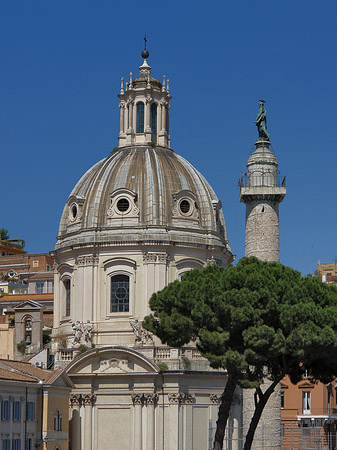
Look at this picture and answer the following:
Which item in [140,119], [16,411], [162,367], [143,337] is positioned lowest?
[16,411]

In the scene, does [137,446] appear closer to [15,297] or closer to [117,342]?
[117,342]

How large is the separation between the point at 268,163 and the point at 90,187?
13.3 meters

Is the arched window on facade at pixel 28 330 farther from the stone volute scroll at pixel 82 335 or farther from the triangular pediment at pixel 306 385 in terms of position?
the triangular pediment at pixel 306 385

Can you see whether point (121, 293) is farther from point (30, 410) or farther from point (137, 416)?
point (30, 410)

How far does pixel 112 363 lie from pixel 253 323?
18176 millimetres

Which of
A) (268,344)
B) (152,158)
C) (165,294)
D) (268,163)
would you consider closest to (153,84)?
(152,158)

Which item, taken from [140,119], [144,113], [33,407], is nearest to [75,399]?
[33,407]

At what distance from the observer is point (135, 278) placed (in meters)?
75.8

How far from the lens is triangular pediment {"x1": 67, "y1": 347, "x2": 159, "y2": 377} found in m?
72.2

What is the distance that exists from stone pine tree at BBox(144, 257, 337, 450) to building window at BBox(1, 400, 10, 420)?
9.42 meters

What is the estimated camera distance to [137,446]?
236ft

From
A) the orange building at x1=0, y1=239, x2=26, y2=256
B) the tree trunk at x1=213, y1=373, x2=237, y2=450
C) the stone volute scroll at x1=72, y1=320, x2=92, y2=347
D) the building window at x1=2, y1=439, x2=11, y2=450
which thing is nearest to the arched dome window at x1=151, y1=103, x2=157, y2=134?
the stone volute scroll at x1=72, y1=320, x2=92, y2=347

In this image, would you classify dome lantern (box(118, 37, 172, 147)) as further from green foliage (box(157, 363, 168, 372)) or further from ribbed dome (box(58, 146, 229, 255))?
green foliage (box(157, 363, 168, 372))

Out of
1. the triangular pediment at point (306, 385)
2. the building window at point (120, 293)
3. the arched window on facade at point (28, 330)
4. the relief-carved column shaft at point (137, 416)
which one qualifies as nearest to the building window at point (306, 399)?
the triangular pediment at point (306, 385)
